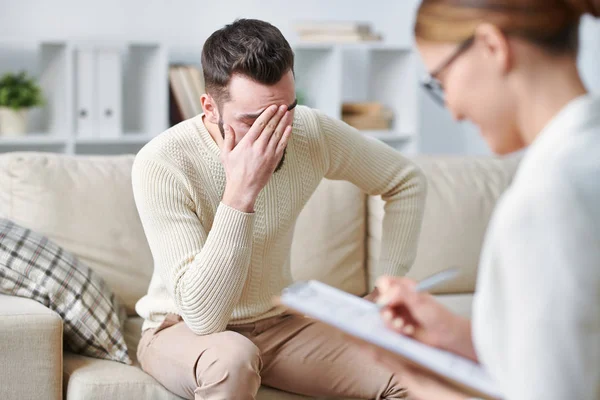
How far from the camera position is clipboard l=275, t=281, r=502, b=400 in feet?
2.96

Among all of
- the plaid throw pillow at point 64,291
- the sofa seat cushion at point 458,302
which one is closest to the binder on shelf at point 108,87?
the plaid throw pillow at point 64,291

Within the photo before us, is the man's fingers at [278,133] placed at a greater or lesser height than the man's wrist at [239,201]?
greater

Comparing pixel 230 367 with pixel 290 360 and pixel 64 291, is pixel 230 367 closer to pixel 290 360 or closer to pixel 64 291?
pixel 290 360

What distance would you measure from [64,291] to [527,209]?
1494 mm

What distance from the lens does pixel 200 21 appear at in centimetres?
400

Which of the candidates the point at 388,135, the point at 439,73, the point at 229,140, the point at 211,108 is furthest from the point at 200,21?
the point at 439,73

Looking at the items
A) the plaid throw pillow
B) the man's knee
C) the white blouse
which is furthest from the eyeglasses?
the plaid throw pillow

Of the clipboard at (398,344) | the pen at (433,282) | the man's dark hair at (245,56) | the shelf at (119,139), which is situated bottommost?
the shelf at (119,139)

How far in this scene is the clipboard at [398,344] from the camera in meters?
0.90

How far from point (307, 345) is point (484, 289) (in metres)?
1.16

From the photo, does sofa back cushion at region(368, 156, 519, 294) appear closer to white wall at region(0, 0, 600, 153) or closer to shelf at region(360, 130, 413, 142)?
shelf at region(360, 130, 413, 142)

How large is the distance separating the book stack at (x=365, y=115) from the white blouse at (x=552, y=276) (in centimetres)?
321

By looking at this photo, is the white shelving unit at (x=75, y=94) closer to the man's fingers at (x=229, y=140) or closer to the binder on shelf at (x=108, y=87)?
the binder on shelf at (x=108, y=87)

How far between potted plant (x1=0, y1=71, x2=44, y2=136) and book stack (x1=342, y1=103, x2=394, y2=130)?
1368 millimetres
